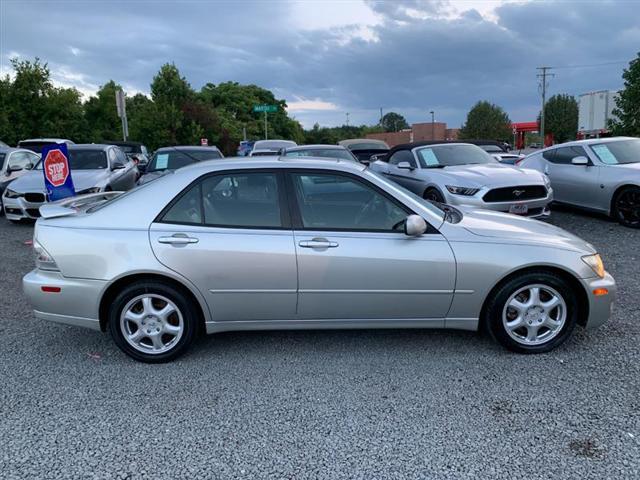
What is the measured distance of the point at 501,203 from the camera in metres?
7.43

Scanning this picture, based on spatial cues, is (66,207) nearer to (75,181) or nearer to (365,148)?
(75,181)

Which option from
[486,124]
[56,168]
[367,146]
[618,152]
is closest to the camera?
[56,168]

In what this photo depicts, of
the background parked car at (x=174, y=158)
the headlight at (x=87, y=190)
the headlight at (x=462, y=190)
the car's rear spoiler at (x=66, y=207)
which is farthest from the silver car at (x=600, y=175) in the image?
the headlight at (x=87, y=190)

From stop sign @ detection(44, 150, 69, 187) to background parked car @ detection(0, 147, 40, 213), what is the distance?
15.0 feet

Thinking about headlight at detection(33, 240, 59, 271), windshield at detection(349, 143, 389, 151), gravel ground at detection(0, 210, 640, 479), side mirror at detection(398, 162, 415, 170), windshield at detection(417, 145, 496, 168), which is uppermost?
windshield at detection(349, 143, 389, 151)

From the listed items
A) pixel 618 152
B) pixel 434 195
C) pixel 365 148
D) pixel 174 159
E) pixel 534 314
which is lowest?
pixel 534 314

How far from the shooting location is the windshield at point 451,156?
9078 millimetres

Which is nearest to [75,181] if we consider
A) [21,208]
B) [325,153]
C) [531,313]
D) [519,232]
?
[21,208]

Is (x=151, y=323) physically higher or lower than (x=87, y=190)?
lower

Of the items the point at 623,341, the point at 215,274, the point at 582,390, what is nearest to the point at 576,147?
the point at 623,341

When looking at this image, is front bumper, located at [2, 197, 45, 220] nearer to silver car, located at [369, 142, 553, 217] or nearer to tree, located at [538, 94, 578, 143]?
silver car, located at [369, 142, 553, 217]

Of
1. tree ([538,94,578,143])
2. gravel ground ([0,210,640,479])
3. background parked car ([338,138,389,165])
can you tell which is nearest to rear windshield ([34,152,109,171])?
gravel ground ([0,210,640,479])

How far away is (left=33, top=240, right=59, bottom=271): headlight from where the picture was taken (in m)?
3.67

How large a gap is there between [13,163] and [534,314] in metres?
12.1
